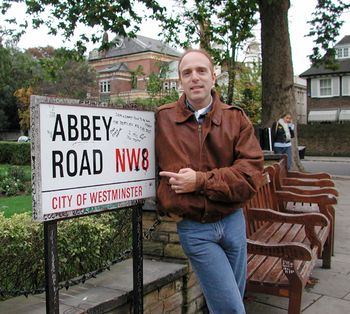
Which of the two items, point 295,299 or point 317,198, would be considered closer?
point 295,299

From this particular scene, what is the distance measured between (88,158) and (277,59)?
11977mm

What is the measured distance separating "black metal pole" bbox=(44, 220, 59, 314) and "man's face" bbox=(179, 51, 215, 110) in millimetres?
1017

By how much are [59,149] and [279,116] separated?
12149 mm

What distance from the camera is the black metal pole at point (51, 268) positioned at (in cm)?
214

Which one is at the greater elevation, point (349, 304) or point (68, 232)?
point (68, 232)

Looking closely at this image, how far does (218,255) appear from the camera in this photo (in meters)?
2.46

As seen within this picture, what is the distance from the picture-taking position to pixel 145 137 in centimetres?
274

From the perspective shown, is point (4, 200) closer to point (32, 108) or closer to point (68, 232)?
point (68, 232)

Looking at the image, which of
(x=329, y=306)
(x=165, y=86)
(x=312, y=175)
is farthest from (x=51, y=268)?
(x=165, y=86)

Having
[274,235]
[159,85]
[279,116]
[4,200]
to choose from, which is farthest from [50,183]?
[159,85]

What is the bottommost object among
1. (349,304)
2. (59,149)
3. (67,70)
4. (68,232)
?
(349,304)

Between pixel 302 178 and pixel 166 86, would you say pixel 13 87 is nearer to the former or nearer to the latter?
pixel 166 86

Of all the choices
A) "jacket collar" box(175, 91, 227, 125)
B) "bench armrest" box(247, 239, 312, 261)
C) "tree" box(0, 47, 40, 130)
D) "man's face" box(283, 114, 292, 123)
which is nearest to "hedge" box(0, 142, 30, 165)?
"man's face" box(283, 114, 292, 123)

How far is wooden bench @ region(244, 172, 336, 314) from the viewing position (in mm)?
3449
